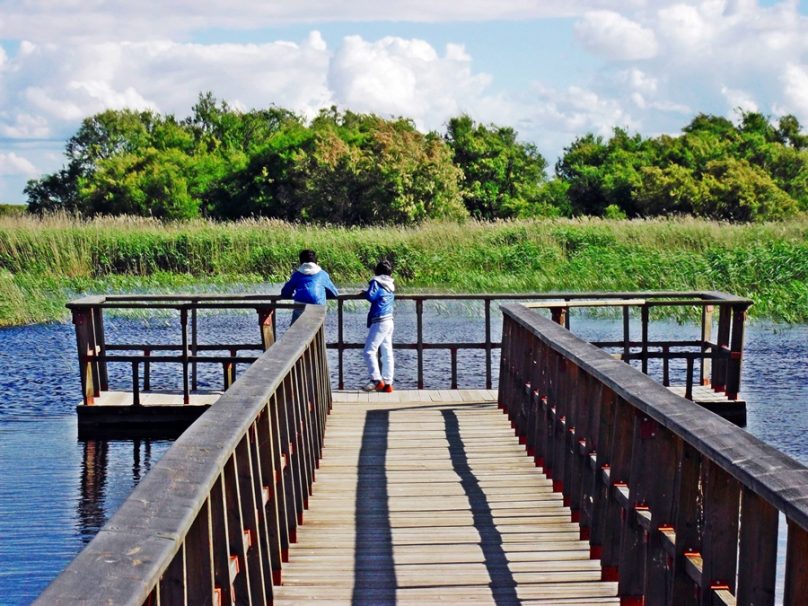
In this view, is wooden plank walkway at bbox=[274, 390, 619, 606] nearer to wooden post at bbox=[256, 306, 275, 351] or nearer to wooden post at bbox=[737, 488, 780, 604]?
wooden post at bbox=[737, 488, 780, 604]

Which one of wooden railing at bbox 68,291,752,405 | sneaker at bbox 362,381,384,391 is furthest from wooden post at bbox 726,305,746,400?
sneaker at bbox 362,381,384,391

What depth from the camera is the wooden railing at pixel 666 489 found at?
3.35 metres

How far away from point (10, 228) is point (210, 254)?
513cm

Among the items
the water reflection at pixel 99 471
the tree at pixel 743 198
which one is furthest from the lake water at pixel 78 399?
the tree at pixel 743 198

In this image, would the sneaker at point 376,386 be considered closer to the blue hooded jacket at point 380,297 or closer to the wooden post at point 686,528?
the blue hooded jacket at point 380,297

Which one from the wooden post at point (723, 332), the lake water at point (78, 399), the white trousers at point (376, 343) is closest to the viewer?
the lake water at point (78, 399)

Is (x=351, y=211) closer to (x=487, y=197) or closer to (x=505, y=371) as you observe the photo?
(x=487, y=197)

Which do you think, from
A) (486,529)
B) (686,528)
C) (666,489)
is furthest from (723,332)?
(686,528)

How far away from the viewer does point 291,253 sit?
34.0 metres

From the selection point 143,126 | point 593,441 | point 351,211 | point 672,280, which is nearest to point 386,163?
point 351,211

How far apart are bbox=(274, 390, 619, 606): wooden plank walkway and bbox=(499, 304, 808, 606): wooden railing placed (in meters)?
0.22

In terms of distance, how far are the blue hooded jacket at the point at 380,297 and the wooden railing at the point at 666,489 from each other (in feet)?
14.8

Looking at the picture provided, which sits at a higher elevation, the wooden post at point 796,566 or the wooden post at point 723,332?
the wooden post at point 796,566

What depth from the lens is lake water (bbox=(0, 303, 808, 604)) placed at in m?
11.1
